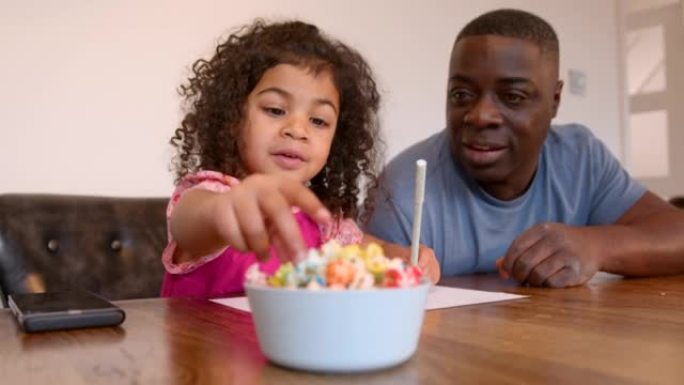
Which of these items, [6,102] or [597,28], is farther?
[597,28]

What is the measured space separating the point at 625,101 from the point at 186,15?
85.4 inches

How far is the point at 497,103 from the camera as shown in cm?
139

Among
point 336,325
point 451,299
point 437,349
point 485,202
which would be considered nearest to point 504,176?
point 485,202

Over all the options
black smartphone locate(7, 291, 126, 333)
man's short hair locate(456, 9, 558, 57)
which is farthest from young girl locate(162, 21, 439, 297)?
man's short hair locate(456, 9, 558, 57)

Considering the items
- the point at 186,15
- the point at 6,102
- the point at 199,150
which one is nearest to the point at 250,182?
the point at 199,150

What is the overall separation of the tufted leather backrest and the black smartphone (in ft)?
1.77

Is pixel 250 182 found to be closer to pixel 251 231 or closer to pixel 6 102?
pixel 251 231

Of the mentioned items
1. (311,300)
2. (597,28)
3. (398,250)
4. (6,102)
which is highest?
(597,28)

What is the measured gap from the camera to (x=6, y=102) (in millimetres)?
1623

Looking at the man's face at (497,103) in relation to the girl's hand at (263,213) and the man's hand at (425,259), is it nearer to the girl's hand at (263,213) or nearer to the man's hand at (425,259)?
the man's hand at (425,259)

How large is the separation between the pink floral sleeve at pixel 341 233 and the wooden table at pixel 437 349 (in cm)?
47

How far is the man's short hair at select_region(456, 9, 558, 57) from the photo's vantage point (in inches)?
54.9

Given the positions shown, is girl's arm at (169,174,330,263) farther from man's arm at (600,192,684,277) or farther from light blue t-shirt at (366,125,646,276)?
light blue t-shirt at (366,125,646,276)

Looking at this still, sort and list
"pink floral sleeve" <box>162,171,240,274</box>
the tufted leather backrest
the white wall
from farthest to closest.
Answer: the white wall
the tufted leather backrest
"pink floral sleeve" <box>162,171,240,274</box>
